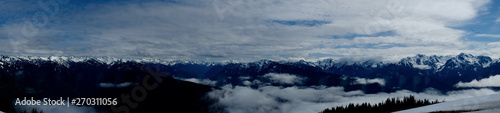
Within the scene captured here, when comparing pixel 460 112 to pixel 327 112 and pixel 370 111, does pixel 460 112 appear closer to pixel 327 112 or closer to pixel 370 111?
pixel 370 111

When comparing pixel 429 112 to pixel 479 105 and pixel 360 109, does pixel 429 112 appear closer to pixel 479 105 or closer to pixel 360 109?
pixel 479 105

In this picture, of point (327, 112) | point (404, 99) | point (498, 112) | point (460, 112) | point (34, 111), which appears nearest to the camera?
point (498, 112)

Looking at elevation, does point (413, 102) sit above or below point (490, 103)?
below

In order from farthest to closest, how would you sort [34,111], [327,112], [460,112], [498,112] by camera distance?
[327,112]
[34,111]
[460,112]
[498,112]

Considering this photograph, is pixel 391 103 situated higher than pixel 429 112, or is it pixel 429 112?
pixel 429 112

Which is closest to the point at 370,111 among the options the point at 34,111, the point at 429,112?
the point at 429,112

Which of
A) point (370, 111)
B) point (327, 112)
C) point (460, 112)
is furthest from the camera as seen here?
point (327, 112)

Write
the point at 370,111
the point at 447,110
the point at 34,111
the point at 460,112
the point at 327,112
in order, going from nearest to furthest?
the point at 460,112
the point at 447,110
the point at 34,111
the point at 370,111
the point at 327,112

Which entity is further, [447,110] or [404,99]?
[404,99]

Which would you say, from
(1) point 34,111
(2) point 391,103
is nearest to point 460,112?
(2) point 391,103
